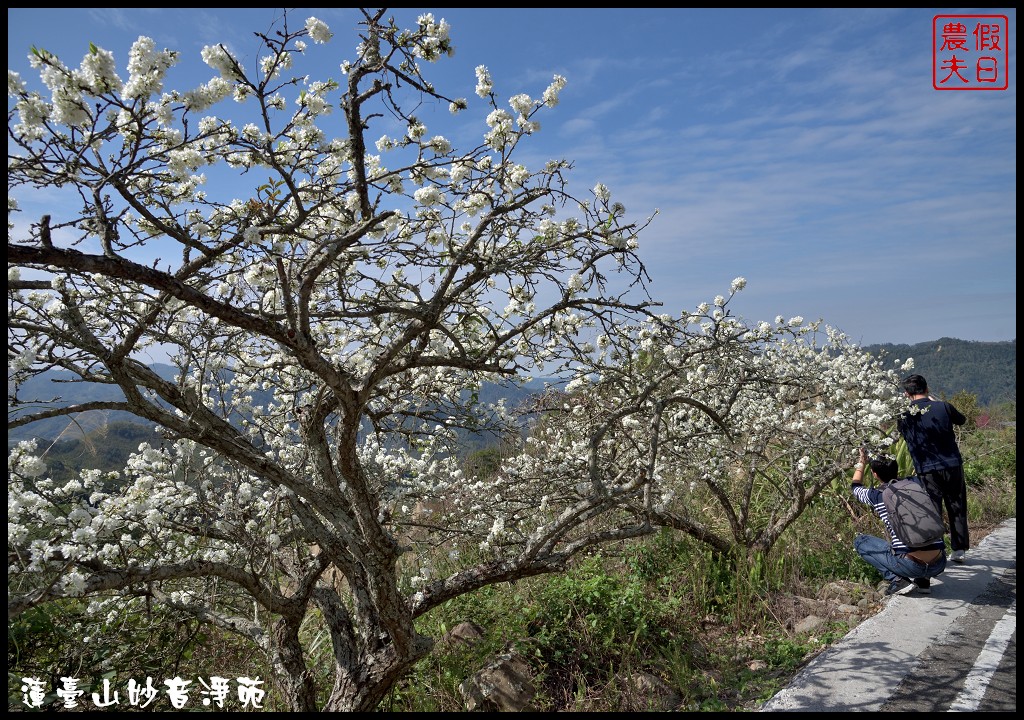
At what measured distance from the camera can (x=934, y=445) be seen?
557 cm

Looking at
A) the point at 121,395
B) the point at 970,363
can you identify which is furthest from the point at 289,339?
the point at 970,363

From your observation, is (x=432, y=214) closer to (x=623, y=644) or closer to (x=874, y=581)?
(x=623, y=644)

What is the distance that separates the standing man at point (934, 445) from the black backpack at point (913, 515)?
19.1 inches

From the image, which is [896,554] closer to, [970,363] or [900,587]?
[900,587]

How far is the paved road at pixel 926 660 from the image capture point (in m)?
3.44

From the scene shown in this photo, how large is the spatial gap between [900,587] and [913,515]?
844mm

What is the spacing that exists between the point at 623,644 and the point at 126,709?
354 centimetres

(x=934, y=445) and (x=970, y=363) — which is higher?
(x=970, y=363)

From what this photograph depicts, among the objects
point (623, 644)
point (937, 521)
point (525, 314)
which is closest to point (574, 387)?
point (525, 314)

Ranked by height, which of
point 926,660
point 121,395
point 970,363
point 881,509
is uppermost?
point 970,363

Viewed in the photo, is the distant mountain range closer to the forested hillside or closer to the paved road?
the forested hillside

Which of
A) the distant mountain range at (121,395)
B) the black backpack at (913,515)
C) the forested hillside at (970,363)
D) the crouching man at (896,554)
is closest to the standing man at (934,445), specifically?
the crouching man at (896,554)

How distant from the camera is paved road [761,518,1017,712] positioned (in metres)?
3.44

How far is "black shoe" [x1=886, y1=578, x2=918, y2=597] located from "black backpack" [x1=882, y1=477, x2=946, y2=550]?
45cm
